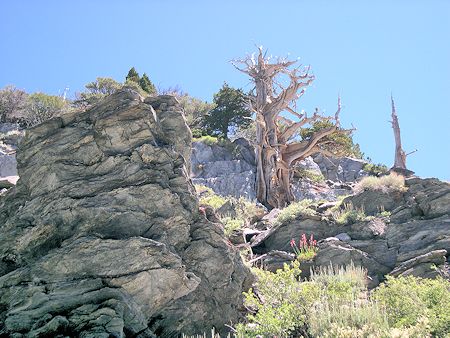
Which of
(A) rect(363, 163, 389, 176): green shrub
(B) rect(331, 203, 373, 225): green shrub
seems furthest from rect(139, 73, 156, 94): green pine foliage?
(B) rect(331, 203, 373, 225): green shrub

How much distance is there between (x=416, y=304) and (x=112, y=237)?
18.2 ft

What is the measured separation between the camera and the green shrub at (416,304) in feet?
27.5

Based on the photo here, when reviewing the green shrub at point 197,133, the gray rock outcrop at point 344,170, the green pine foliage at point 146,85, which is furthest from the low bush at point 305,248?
the green pine foliage at point 146,85

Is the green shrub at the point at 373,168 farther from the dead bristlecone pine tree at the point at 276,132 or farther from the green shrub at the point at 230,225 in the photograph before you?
the green shrub at the point at 230,225

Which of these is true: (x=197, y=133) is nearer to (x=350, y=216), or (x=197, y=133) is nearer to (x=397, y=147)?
(x=397, y=147)

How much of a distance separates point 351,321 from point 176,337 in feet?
10.1

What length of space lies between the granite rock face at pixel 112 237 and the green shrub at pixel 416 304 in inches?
119

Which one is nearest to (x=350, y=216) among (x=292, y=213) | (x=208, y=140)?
(x=292, y=213)

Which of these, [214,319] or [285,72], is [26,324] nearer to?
[214,319]

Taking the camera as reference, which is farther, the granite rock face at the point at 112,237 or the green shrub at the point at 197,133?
the green shrub at the point at 197,133

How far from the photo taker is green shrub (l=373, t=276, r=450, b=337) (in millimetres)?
8391

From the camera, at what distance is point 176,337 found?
905 cm

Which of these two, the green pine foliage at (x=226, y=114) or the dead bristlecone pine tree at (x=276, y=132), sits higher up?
the green pine foliage at (x=226, y=114)

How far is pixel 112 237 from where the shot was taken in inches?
360
